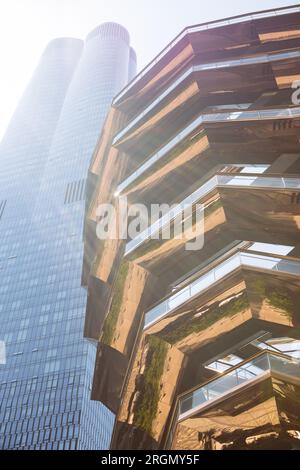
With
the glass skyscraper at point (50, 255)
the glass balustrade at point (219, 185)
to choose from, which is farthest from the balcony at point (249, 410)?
the glass skyscraper at point (50, 255)

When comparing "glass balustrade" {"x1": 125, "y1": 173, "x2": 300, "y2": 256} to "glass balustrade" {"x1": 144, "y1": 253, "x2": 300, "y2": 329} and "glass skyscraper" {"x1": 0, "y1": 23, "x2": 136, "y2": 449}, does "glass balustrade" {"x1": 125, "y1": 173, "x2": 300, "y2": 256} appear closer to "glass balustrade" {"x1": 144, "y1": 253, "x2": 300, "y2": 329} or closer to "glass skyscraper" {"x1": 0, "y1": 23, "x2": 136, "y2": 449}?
"glass balustrade" {"x1": 144, "y1": 253, "x2": 300, "y2": 329}

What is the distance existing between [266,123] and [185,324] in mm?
7690

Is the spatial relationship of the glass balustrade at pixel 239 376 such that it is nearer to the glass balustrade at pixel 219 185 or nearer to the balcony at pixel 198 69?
the glass balustrade at pixel 219 185

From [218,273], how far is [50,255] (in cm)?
9396

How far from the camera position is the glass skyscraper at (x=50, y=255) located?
7694cm

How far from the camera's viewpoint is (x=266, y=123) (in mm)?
14258

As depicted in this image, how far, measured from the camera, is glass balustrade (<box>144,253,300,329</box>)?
11078 mm

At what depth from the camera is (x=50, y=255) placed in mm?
101562

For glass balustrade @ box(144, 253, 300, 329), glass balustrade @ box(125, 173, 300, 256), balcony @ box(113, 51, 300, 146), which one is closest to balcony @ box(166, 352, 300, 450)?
glass balustrade @ box(144, 253, 300, 329)

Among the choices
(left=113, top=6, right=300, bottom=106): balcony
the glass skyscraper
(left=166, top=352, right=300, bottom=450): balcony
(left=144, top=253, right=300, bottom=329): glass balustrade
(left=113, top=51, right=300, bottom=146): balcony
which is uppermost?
the glass skyscraper

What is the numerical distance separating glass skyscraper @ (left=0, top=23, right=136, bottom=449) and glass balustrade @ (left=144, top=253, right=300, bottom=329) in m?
69.4

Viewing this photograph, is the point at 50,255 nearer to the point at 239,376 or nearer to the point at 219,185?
the point at 219,185

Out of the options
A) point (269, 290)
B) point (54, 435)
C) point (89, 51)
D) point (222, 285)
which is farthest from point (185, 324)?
point (89, 51)
